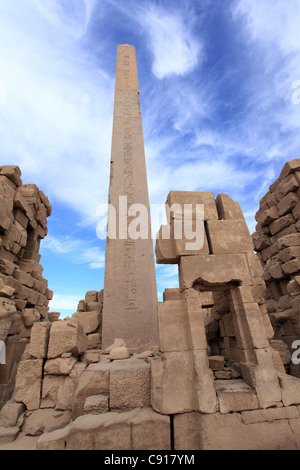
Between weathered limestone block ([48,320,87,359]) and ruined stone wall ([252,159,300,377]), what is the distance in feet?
11.7

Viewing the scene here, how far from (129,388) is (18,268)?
4.40 m

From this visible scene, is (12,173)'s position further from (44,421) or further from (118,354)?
(44,421)

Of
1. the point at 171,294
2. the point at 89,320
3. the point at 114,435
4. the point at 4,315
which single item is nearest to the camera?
the point at 114,435

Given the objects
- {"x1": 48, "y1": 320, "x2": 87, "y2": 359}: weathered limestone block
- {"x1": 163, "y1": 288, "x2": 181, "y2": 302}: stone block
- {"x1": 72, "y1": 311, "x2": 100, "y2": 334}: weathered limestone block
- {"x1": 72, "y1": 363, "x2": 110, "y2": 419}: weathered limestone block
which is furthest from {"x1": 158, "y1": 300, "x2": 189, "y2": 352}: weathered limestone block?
{"x1": 163, "y1": 288, "x2": 181, "y2": 302}: stone block

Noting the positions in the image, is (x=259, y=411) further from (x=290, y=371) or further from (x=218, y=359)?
(x=290, y=371)

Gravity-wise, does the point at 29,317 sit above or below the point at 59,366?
above

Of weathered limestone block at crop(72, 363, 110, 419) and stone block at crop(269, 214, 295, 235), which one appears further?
stone block at crop(269, 214, 295, 235)

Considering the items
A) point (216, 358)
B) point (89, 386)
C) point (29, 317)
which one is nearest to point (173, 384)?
Result: point (216, 358)

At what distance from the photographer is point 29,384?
106 inches

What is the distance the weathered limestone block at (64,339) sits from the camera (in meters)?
2.86

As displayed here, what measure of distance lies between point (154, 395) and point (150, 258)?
2511 millimetres

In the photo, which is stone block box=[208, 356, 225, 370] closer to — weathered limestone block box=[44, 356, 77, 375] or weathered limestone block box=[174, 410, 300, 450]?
weathered limestone block box=[174, 410, 300, 450]

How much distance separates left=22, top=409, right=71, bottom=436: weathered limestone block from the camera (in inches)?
96.4
